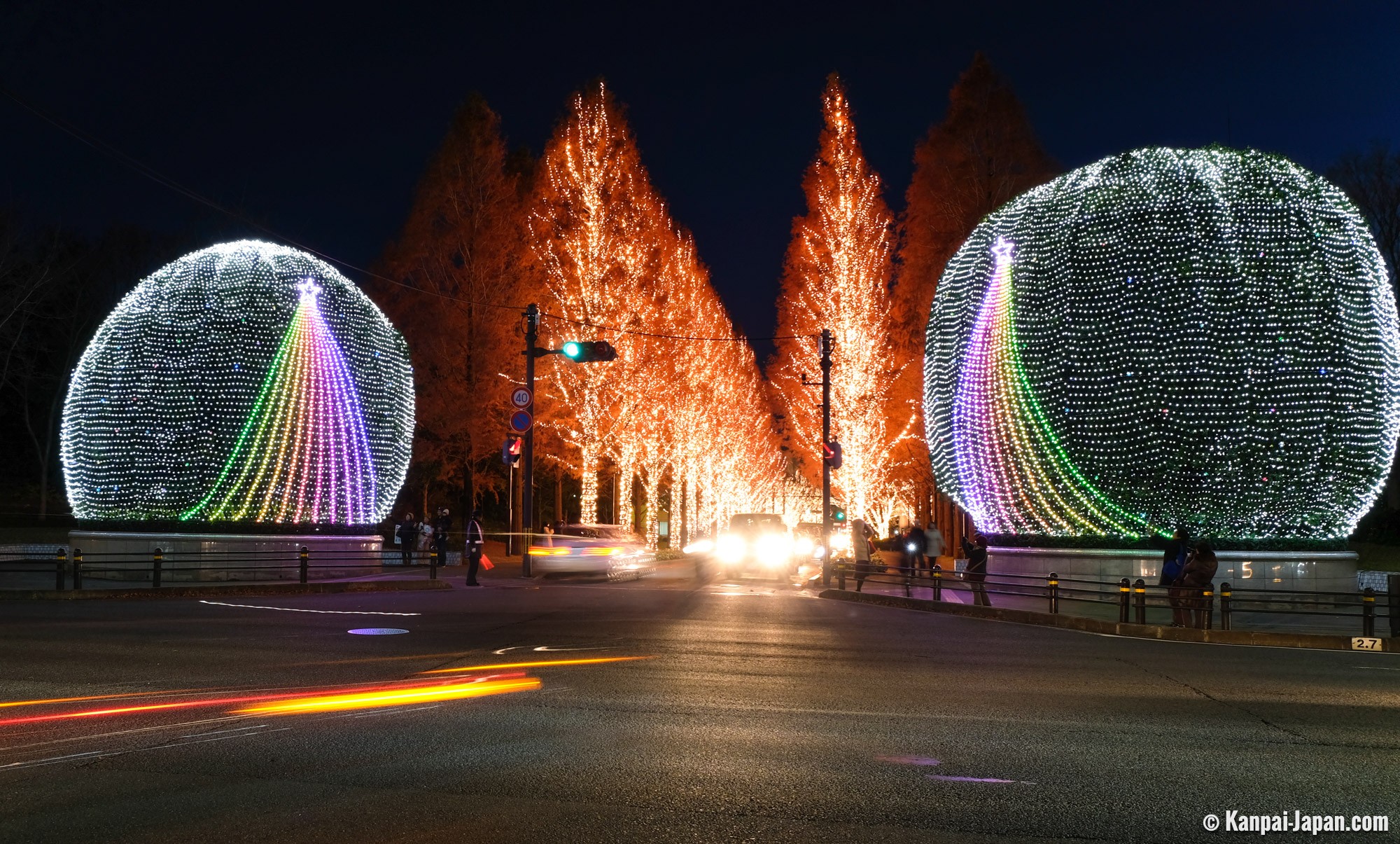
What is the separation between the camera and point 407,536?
3112 cm

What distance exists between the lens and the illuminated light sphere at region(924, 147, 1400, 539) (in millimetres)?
18781

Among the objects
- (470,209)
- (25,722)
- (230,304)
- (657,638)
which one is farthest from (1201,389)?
(470,209)

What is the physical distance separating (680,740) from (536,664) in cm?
A: 397

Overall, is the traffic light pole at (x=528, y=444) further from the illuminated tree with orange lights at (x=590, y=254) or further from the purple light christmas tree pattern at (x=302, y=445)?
the illuminated tree with orange lights at (x=590, y=254)

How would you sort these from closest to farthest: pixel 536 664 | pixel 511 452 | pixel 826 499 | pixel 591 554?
1. pixel 536 664
2. pixel 511 452
3. pixel 591 554
4. pixel 826 499

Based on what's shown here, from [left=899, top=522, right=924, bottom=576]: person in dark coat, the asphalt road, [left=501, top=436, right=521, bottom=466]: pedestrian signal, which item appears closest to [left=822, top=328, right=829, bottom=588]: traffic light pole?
[left=899, top=522, right=924, bottom=576]: person in dark coat

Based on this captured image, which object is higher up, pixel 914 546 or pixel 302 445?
pixel 302 445

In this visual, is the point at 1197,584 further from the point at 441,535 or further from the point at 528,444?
the point at 441,535

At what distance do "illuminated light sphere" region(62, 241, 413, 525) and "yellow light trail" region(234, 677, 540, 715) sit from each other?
52.2 ft

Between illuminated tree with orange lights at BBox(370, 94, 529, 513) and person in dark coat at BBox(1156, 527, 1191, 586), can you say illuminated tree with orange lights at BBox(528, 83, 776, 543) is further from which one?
person in dark coat at BBox(1156, 527, 1191, 586)

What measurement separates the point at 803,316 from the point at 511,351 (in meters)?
10.9

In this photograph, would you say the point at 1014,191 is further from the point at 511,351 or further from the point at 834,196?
the point at 511,351

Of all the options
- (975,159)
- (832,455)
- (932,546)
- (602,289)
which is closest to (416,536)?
(602,289)

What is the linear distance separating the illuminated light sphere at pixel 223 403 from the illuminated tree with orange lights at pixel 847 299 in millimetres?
19646
